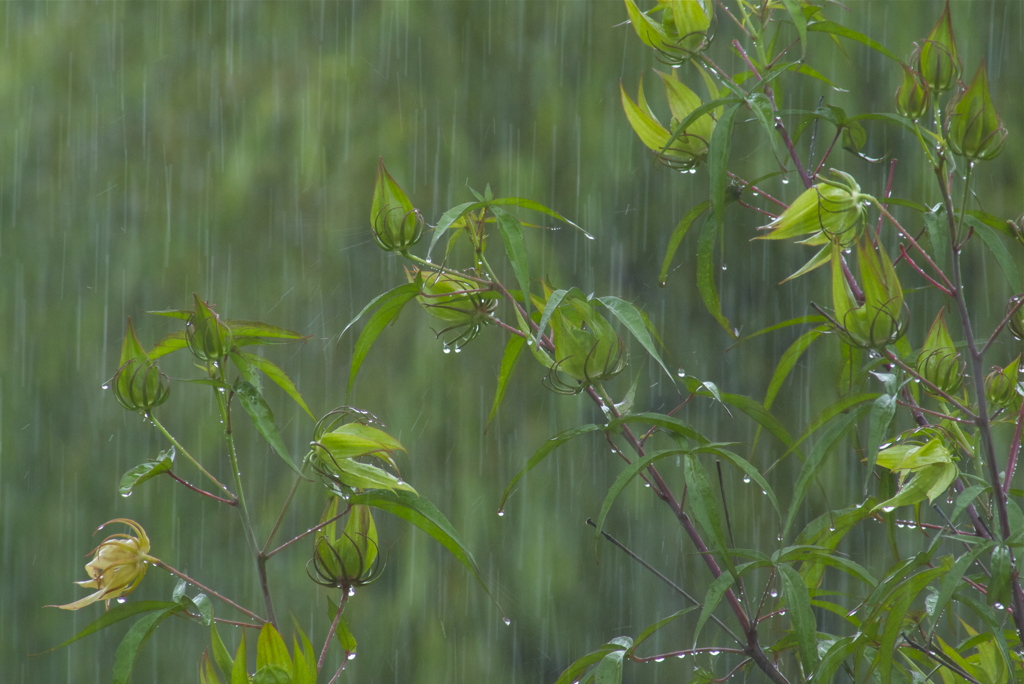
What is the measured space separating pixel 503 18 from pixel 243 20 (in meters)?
0.42

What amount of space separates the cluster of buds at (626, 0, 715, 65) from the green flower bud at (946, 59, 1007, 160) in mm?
138

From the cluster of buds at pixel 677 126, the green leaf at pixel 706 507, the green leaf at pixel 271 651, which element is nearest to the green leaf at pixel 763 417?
the green leaf at pixel 706 507

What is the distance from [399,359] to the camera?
128 cm

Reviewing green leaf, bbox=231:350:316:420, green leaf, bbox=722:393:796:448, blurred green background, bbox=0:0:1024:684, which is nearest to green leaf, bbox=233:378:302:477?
green leaf, bbox=231:350:316:420

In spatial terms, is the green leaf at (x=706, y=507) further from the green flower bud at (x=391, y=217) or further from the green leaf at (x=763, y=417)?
the green flower bud at (x=391, y=217)

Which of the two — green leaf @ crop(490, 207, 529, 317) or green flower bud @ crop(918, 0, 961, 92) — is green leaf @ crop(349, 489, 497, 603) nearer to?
green leaf @ crop(490, 207, 529, 317)

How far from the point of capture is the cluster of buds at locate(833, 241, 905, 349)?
1.33 feet

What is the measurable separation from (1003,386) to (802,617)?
0.60ft

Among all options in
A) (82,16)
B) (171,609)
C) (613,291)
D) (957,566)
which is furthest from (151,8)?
(957,566)

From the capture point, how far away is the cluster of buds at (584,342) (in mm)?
457

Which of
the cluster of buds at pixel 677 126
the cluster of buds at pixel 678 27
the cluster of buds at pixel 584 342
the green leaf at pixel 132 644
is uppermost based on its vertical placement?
the cluster of buds at pixel 678 27

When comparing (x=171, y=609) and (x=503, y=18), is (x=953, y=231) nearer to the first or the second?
(x=171, y=609)

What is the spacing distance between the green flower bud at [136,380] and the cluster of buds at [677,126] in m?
0.30

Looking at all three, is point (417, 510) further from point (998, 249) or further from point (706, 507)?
point (998, 249)
